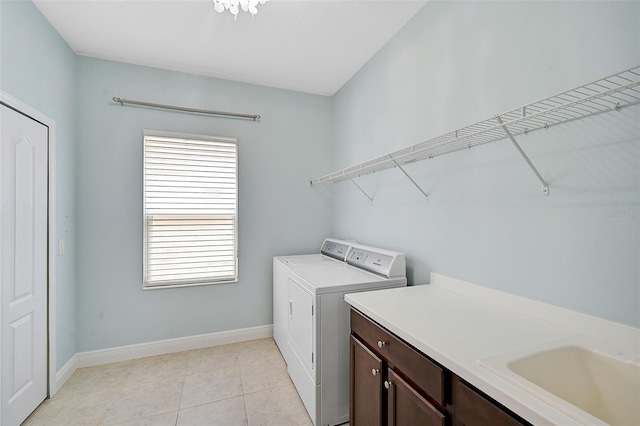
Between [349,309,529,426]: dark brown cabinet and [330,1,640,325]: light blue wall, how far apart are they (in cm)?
64

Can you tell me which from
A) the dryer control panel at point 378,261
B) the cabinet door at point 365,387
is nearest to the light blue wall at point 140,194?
the dryer control panel at point 378,261

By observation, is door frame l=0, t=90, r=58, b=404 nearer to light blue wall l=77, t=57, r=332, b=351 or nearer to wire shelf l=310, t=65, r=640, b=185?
light blue wall l=77, t=57, r=332, b=351

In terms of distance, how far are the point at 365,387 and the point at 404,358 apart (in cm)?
42

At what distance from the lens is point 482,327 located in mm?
1141

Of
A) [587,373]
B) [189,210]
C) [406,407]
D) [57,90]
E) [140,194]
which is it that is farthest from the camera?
[189,210]

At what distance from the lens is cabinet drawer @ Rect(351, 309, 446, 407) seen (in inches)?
38.0

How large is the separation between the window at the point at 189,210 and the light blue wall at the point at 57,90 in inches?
21.6

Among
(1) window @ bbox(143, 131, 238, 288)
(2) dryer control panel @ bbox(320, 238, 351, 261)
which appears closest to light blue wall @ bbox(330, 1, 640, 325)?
(2) dryer control panel @ bbox(320, 238, 351, 261)

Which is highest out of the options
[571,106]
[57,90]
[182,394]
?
[57,90]

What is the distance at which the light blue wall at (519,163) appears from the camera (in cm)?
100

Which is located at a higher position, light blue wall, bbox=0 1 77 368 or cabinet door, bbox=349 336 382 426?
light blue wall, bbox=0 1 77 368

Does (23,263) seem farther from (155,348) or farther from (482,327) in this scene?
(482,327)

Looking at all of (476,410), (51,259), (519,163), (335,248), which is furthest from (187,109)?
(476,410)

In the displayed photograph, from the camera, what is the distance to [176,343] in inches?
108
